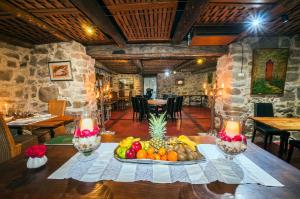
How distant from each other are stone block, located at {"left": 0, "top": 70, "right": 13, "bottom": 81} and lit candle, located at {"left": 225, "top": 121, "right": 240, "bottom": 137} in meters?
4.07

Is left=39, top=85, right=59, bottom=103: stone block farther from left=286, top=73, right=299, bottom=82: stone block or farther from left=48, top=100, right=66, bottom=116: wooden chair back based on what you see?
left=286, top=73, right=299, bottom=82: stone block

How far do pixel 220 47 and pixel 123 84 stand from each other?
7.69 meters

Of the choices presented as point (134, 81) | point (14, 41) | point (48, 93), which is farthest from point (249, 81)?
point (134, 81)

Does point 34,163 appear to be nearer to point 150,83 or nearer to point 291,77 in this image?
point 291,77

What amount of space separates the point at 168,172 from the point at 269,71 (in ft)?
11.9

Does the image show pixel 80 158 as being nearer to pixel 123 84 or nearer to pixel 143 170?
pixel 143 170

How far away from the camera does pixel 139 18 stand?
2.36 metres

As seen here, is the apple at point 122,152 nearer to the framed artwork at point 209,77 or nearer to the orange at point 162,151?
the orange at point 162,151

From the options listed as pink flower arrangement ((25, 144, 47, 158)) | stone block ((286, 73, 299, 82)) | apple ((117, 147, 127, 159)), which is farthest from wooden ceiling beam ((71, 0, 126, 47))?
stone block ((286, 73, 299, 82))

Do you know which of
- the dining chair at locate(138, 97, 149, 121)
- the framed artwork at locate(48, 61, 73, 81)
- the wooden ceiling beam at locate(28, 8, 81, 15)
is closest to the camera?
the wooden ceiling beam at locate(28, 8, 81, 15)

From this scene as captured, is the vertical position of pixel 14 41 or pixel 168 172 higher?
pixel 14 41

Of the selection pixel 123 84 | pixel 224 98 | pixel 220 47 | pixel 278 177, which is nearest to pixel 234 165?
pixel 278 177

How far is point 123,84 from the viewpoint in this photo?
10508 mm

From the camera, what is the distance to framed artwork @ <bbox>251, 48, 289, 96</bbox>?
336 centimetres
